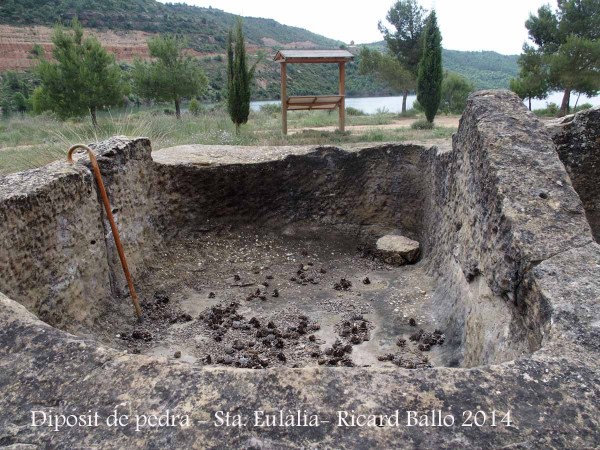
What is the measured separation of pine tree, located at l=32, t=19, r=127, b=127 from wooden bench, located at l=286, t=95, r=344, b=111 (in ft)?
17.5

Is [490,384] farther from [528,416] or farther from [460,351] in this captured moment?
[460,351]

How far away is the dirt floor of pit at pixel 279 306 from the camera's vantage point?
3.46m

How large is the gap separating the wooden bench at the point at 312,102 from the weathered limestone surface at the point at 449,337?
7.33 metres

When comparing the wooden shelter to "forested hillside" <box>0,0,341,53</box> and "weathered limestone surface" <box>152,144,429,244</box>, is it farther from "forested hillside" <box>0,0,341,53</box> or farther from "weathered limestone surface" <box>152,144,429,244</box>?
"forested hillside" <box>0,0,341,53</box>

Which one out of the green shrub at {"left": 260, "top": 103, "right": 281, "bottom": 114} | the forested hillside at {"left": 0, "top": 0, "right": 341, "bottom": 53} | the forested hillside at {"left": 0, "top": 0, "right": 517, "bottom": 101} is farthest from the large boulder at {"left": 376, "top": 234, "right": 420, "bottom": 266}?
the forested hillside at {"left": 0, "top": 0, "right": 341, "bottom": 53}

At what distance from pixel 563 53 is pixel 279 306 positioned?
13.7m

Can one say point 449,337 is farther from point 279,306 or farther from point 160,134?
point 160,134

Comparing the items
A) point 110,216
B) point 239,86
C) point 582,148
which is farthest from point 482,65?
point 110,216

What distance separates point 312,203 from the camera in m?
5.49

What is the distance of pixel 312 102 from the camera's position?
1185 centimetres

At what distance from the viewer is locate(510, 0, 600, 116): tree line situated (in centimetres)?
1393

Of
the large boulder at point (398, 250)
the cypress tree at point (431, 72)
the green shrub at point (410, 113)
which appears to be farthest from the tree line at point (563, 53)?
the large boulder at point (398, 250)

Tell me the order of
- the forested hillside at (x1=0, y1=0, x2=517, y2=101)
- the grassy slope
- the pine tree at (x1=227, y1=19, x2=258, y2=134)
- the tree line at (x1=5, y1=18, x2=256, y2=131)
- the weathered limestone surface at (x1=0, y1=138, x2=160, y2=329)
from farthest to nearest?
the forested hillside at (x1=0, y1=0, x2=517, y2=101), the tree line at (x1=5, y1=18, x2=256, y2=131), the pine tree at (x1=227, y1=19, x2=258, y2=134), the grassy slope, the weathered limestone surface at (x1=0, y1=138, x2=160, y2=329)

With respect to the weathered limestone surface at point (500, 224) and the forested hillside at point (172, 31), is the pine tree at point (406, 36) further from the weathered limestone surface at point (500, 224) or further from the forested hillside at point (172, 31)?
the weathered limestone surface at point (500, 224)
